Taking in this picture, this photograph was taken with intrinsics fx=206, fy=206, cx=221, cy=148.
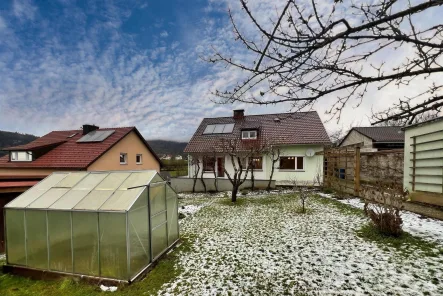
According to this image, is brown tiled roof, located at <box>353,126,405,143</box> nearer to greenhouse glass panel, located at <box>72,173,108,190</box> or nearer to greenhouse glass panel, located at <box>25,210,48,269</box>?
greenhouse glass panel, located at <box>72,173,108,190</box>

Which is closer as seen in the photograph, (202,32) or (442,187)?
(202,32)

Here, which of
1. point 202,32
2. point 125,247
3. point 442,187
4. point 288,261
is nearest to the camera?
point 202,32

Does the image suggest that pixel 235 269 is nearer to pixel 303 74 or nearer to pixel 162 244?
pixel 162 244

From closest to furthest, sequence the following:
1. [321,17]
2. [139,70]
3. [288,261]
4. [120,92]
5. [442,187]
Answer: [321,17] → [288,261] → [442,187] → [139,70] → [120,92]

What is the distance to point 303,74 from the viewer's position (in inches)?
83.2

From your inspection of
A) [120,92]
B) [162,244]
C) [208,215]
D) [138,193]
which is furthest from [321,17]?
[120,92]

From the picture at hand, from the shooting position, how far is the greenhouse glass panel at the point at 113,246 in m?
4.09

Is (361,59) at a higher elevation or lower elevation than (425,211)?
higher

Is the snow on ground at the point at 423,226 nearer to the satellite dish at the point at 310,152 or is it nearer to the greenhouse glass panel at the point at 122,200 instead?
the greenhouse glass panel at the point at 122,200

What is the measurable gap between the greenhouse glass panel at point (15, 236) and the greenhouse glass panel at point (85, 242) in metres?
1.52

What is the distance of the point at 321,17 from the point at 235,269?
474 centimetres

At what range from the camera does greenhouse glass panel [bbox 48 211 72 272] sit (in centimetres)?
441

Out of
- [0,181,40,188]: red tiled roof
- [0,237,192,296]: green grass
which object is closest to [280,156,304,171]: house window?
[0,237,192,296]: green grass

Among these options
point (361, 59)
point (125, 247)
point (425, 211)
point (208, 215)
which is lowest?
point (208, 215)
